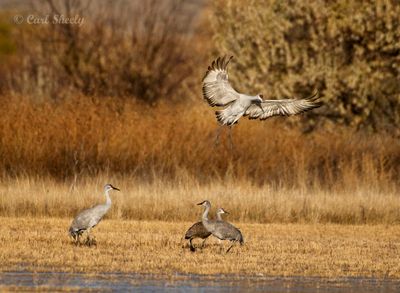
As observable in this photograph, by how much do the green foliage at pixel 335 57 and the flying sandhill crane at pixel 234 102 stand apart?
12780 mm

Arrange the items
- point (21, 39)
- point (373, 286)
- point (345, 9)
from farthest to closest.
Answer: point (21, 39) < point (345, 9) < point (373, 286)

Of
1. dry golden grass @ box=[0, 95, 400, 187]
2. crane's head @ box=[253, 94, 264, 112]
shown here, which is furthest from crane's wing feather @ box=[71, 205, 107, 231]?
dry golden grass @ box=[0, 95, 400, 187]

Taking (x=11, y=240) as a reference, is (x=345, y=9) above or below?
above

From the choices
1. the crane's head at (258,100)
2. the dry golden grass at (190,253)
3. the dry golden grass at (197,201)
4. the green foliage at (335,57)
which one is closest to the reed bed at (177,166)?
the dry golden grass at (197,201)

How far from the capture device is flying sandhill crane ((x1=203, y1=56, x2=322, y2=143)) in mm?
15164

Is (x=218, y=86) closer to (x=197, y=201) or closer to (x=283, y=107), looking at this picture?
(x=283, y=107)

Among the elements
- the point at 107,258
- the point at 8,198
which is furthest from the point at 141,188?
the point at 107,258

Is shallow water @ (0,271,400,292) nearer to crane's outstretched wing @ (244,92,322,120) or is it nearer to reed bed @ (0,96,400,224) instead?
crane's outstretched wing @ (244,92,322,120)

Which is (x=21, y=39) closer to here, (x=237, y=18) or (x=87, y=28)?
(x=87, y=28)

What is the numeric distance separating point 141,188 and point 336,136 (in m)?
6.38

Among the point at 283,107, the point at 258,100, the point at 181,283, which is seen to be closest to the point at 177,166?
the point at 283,107

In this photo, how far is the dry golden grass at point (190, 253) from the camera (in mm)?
12531

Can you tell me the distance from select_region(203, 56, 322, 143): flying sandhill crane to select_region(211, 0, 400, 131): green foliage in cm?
1278

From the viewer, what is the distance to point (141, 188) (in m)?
19.5
